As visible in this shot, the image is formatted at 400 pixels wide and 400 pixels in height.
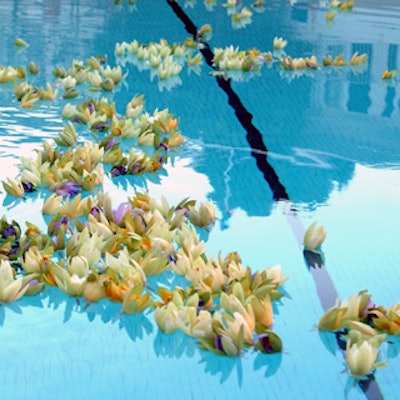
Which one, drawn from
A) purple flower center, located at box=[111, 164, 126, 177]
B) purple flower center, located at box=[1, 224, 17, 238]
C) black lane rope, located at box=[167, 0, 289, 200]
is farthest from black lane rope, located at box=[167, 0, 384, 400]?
purple flower center, located at box=[1, 224, 17, 238]

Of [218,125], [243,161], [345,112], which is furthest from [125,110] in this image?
[345,112]

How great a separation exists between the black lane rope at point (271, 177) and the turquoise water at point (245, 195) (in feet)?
0.06

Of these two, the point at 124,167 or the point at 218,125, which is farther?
the point at 218,125

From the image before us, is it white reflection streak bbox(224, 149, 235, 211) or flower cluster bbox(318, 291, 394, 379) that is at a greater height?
flower cluster bbox(318, 291, 394, 379)

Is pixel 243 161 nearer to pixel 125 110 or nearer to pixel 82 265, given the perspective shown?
pixel 125 110

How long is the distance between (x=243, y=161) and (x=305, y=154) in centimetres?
40

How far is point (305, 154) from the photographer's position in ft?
16.3

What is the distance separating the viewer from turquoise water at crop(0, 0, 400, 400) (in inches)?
105

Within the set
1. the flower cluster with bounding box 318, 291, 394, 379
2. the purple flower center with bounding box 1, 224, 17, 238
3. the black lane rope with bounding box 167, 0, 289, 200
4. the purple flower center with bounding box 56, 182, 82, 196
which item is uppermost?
the flower cluster with bounding box 318, 291, 394, 379

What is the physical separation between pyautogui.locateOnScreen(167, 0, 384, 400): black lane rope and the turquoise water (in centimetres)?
2

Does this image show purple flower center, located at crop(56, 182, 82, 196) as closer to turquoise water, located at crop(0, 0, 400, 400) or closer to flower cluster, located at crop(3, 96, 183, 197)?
flower cluster, located at crop(3, 96, 183, 197)

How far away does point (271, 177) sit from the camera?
4543 millimetres

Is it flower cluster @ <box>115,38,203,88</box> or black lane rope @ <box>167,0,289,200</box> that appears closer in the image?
black lane rope @ <box>167,0,289,200</box>

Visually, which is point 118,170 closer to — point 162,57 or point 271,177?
point 271,177
